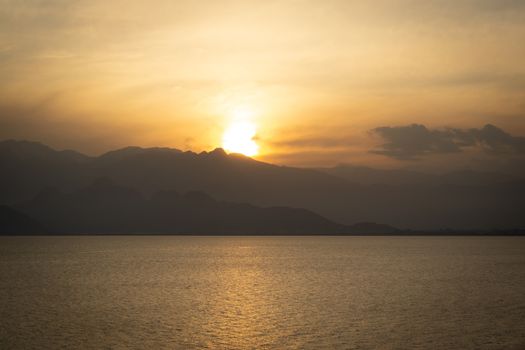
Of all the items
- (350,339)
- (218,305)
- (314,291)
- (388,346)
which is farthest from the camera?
(314,291)

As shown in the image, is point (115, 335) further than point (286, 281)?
No

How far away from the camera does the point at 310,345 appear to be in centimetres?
4281

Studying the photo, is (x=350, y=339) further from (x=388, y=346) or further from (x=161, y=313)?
(x=161, y=313)

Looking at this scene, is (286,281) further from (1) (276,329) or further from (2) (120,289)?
(1) (276,329)

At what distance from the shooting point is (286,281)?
10069cm

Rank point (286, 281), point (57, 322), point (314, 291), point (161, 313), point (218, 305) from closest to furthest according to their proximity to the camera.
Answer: point (57, 322), point (161, 313), point (218, 305), point (314, 291), point (286, 281)

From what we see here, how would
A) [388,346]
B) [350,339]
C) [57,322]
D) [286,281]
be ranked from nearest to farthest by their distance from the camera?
[388,346] < [350,339] < [57,322] < [286,281]

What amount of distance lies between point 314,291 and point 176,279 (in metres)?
32.4

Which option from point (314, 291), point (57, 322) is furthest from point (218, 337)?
point (314, 291)

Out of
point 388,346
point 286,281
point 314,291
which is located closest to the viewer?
point 388,346

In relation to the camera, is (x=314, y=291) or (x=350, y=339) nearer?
(x=350, y=339)

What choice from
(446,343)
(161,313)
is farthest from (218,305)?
(446,343)

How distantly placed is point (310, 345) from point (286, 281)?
58203mm

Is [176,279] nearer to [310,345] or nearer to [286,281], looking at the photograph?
[286,281]
